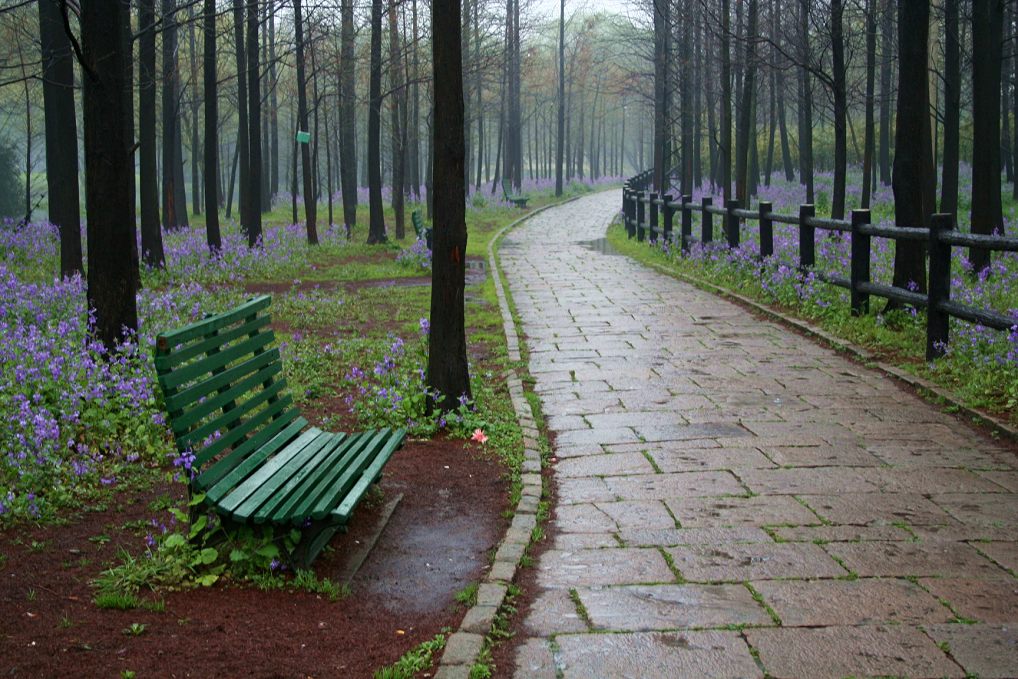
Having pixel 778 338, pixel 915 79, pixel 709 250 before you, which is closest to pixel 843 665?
pixel 778 338

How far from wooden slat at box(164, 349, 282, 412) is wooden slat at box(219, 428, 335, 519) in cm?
46

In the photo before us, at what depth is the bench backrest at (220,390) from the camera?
4684 millimetres

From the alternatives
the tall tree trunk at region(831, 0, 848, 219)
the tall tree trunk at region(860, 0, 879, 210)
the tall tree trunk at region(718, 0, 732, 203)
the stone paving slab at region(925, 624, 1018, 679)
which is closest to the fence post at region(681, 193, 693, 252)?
the tall tree trunk at region(718, 0, 732, 203)

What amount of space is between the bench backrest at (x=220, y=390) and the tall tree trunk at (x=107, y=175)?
9.35ft

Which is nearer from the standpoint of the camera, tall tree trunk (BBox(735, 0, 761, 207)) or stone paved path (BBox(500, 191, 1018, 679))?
stone paved path (BBox(500, 191, 1018, 679))

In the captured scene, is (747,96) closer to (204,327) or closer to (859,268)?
(859,268)

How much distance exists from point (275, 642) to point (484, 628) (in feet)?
2.71

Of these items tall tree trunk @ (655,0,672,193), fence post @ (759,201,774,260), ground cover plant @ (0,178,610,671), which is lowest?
ground cover plant @ (0,178,610,671)

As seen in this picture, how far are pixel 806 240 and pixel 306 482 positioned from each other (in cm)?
1016

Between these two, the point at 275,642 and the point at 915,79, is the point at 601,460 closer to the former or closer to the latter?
the point at 275,642

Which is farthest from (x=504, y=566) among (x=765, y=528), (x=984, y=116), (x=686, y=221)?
(x=686, y=221)

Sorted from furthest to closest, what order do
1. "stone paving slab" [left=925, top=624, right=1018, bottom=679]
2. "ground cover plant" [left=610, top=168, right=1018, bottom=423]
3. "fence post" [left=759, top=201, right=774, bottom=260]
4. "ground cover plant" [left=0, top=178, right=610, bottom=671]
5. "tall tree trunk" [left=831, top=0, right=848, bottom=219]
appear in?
"tall tree trunk" [left=831, top=0, right=848, bottom=219] < "fence post" [left=759, top=201, right=774, bottom=260] < "ground cover plant" [left=610, top=168, right=1018, bottom=423] < "ground cover plant" [left=0, top=178, right=610, bottom=671] < "stone paving slab" [left=925, top=624, right=1018, bottom=679]

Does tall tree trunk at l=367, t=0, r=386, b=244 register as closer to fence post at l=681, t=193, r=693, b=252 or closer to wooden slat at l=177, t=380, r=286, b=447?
fence post at l=681, t=193, r=693, b=252

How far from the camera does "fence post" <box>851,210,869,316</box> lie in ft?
37.9
